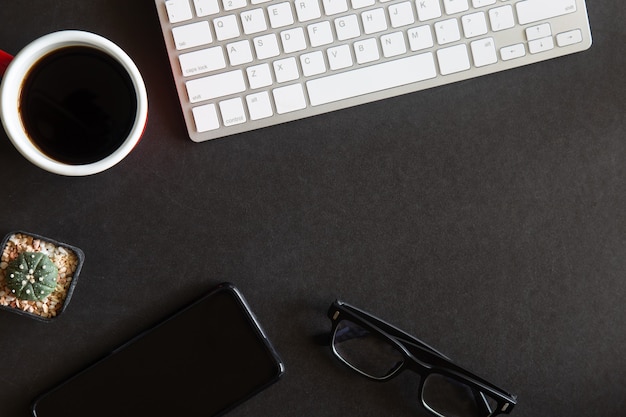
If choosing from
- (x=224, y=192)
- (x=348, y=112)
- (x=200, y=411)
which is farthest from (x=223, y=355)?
(x=348, y=112)

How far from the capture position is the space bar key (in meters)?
0.68

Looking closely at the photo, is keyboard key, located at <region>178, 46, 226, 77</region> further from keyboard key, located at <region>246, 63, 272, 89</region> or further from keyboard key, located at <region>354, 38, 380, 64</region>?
keyboard key, located at <region>354, 38, 380, 64</region>

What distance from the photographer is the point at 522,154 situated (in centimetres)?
73

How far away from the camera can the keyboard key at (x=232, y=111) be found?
26.4 inches

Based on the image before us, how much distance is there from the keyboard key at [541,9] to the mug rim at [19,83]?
40 centimetres

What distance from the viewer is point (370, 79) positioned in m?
0.68

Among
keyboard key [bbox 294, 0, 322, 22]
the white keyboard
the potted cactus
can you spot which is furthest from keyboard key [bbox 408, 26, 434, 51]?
the potted cactus

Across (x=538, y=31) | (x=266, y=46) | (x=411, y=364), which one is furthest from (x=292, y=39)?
(x=411, y=364)

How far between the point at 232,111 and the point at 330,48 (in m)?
0.12

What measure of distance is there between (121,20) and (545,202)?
505mm

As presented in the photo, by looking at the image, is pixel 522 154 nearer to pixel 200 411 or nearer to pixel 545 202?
pixel 545 202

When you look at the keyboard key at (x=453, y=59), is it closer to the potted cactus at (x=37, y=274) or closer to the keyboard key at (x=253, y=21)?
the keyboard key at (x=253, y=21)

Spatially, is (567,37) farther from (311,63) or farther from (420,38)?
(311,63)

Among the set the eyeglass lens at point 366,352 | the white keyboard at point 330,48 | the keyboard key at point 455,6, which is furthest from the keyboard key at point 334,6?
the eyeglass lens at point 366,352
